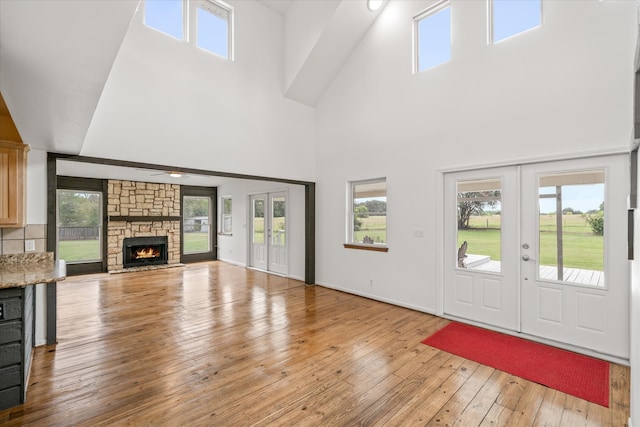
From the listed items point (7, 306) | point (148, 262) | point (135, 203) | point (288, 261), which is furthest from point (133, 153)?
point (148, 262)

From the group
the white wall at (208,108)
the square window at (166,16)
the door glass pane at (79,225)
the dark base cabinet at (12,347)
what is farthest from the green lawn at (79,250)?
the dark base cabinet at (12,347)

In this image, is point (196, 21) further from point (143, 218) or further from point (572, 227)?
point (572, 227)

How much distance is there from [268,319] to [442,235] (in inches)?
108

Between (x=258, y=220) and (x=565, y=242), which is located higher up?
(x=258, y=220)

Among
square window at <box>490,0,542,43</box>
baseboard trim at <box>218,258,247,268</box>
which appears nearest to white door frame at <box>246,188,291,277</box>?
baseboard trim at <box>218,258,247,268</box>

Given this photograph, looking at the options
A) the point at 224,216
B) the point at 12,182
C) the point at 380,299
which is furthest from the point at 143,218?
the point at 380,299

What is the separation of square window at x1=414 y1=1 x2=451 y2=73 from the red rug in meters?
3.78

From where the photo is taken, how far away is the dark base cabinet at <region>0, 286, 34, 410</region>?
7.40 ft

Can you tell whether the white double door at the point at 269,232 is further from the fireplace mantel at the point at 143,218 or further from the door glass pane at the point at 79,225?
the door glass pane at the point at 79,225

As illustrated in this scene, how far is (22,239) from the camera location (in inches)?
130

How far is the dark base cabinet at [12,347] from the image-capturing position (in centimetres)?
226

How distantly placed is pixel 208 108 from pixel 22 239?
2.82m

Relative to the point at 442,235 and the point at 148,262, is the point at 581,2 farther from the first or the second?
the point at 148,262

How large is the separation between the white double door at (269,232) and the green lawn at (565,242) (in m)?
4.25
